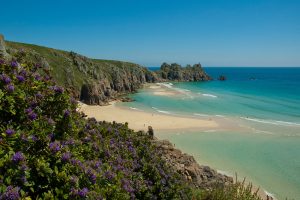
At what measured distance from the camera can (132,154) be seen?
25.9 feet

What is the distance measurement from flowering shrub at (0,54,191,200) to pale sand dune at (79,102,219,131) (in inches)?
1079

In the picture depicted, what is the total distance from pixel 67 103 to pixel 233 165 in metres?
19.8

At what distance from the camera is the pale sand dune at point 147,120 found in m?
36.9

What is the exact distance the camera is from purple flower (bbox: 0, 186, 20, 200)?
360 cm

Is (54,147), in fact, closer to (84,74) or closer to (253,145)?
(253,145)

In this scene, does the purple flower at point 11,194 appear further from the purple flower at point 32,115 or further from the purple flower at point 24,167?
the purple flower at point 32,115

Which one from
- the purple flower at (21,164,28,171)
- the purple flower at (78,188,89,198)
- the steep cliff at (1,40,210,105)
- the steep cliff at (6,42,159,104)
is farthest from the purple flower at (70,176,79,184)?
the steep cliff at (6,42,159,104)

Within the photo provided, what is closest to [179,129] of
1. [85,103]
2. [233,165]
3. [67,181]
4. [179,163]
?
[233,165]

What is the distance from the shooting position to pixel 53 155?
4688 millimetres

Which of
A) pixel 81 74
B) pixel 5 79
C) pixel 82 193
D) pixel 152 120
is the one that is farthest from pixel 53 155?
pixel 81 74

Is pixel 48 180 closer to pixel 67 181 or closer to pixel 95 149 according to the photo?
pixel 67 181

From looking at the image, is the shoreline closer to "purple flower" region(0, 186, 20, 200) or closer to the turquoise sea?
the turquoise sea

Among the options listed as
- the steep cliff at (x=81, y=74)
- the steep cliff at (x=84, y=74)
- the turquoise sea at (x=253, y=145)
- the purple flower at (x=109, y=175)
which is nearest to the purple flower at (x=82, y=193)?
the purple flower at (x=109, y=175)

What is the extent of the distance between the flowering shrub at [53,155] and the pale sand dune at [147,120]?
89.9ft
